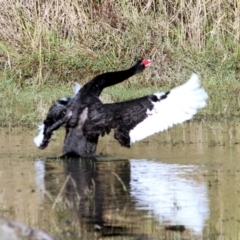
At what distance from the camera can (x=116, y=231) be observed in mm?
6742

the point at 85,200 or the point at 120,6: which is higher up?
the point at 120,6

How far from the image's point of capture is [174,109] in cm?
1066

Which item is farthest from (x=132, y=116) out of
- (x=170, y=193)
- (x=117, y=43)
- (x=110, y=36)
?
(x=110, y=36)

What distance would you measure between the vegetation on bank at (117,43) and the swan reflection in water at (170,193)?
6.12 meters

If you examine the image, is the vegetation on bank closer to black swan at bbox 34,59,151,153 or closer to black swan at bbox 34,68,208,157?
black swan at bbox 34,59,151,153

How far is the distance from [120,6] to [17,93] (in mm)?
3077

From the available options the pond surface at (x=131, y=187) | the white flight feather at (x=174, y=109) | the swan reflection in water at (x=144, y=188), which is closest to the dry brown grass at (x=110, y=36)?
the pond surface at (x=131, y=187)

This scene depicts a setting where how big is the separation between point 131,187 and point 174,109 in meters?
2.27

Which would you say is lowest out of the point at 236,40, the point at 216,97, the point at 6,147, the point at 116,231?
the point at 116,231

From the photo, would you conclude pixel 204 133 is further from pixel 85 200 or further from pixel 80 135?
pixel 85 200

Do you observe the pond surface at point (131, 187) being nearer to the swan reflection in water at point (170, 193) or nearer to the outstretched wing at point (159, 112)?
the swan reflection in water at point (170, 193)

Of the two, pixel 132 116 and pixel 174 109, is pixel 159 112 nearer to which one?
pixel 174 109

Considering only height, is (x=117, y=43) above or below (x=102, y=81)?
above

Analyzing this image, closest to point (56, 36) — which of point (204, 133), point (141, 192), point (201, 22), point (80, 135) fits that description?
point (201, 22)
